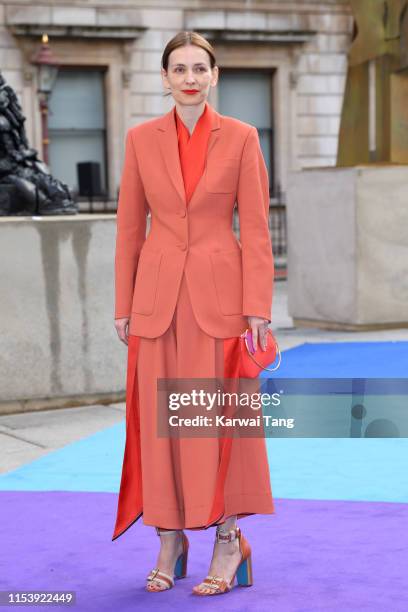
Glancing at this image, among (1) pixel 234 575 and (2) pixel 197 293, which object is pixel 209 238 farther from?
(1) pixel 234 575

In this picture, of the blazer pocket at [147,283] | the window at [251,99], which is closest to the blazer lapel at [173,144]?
the blazer pocket at [147,283]

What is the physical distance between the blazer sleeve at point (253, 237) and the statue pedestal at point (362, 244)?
7393 mm

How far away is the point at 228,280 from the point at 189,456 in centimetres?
64

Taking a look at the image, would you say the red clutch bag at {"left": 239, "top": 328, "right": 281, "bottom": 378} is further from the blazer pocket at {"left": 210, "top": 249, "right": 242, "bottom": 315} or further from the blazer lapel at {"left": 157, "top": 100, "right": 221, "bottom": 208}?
the blazer lapel at {"left": 157, "top": 100, "right": 221, "bottom": 208}

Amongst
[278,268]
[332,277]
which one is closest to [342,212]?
[332,277]

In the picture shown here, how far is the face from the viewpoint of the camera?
4.30 meters

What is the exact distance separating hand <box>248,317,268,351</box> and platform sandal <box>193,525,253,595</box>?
68cm

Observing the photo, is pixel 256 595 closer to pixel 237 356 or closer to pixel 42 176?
pixel 237 356

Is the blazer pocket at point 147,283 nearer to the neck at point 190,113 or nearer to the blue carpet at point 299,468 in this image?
the neck at point 190,113

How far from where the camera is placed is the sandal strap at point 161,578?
445cm

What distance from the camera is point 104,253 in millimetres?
8266

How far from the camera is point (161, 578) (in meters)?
4.46

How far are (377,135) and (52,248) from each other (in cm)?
552

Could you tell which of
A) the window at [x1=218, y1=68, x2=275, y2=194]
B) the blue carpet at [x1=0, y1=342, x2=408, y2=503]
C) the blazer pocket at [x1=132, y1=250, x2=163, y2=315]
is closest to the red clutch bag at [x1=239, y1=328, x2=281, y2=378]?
the blazer pocket at [x1=132, y1=250, x2=163, y2=315]
